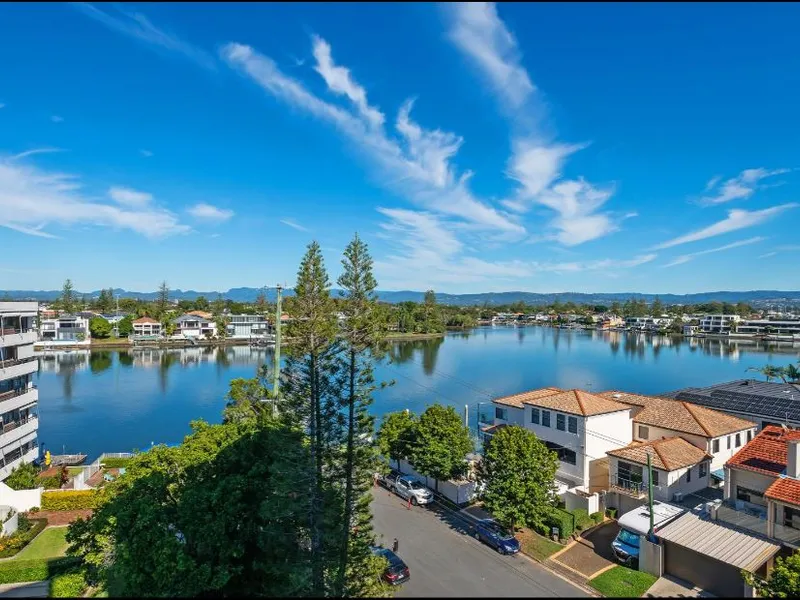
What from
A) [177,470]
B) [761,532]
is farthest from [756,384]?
[177,470]

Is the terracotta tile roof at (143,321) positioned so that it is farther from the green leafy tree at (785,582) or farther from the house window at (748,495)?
the green leafy tree at (785,582)

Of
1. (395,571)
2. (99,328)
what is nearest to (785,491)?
(395,571)

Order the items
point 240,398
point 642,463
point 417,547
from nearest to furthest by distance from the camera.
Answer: point 417,547, point 642,463, point 240,398

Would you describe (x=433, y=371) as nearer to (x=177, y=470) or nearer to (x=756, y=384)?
(x=756, y=384)

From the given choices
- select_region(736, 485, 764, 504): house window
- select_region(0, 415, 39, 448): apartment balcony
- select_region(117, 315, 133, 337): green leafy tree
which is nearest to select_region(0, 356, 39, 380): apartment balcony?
select_region(0, 415, 39, 448): apartment balcony

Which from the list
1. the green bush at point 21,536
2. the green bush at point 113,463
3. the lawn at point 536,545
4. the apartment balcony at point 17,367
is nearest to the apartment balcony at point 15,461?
the green bush at point 113,463
